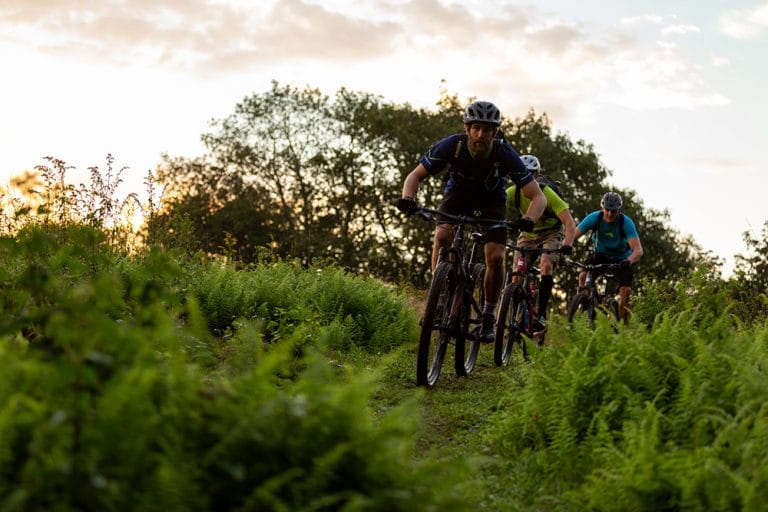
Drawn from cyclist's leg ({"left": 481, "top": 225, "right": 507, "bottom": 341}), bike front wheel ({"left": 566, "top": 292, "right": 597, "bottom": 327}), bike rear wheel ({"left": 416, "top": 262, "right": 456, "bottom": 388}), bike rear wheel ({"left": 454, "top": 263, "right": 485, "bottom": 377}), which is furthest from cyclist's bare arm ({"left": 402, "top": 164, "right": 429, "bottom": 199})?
bike front wheel ({"left": 566, "top": 292, "right": 597, "bottom": 327})

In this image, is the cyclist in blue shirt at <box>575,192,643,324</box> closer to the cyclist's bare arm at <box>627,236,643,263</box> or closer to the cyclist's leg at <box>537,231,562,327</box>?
the cyclist's bare arm at <box>627,236,643,263</box>

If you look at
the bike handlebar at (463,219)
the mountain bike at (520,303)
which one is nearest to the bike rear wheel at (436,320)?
the bike handlebar at (463,219)

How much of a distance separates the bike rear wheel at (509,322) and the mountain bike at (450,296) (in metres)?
1.47

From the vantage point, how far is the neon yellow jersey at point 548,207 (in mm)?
11477

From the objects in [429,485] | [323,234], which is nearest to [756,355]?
[429,485]

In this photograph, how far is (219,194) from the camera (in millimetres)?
43625

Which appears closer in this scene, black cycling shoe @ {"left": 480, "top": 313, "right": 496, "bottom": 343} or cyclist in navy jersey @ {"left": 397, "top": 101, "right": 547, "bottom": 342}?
cyclist in navy jersey @ {"left": 397, "top": 101, "right": 547, "bottom": 342}

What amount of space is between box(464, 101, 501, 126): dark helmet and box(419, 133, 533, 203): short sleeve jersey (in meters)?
0.26

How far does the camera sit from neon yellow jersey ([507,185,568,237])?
37.7 ft

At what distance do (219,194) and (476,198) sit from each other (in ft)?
117

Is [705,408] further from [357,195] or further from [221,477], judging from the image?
[357,195]

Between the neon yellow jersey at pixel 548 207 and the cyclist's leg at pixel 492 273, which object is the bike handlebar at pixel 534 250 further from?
the cyclist's leg at pixel 492 273

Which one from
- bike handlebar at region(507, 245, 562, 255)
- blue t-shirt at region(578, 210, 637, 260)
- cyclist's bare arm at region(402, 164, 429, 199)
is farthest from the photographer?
blue t-shirt at region(578, 210, 637, 260)

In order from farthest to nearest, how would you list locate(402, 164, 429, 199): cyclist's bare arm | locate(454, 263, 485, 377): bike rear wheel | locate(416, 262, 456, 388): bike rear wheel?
locate(454, 263, 485, 377): bike rear wheel, locate(402, 164, 429, 199): cyclist's bare arm, locate(416, 262, 456, 388): bike rear wheel
